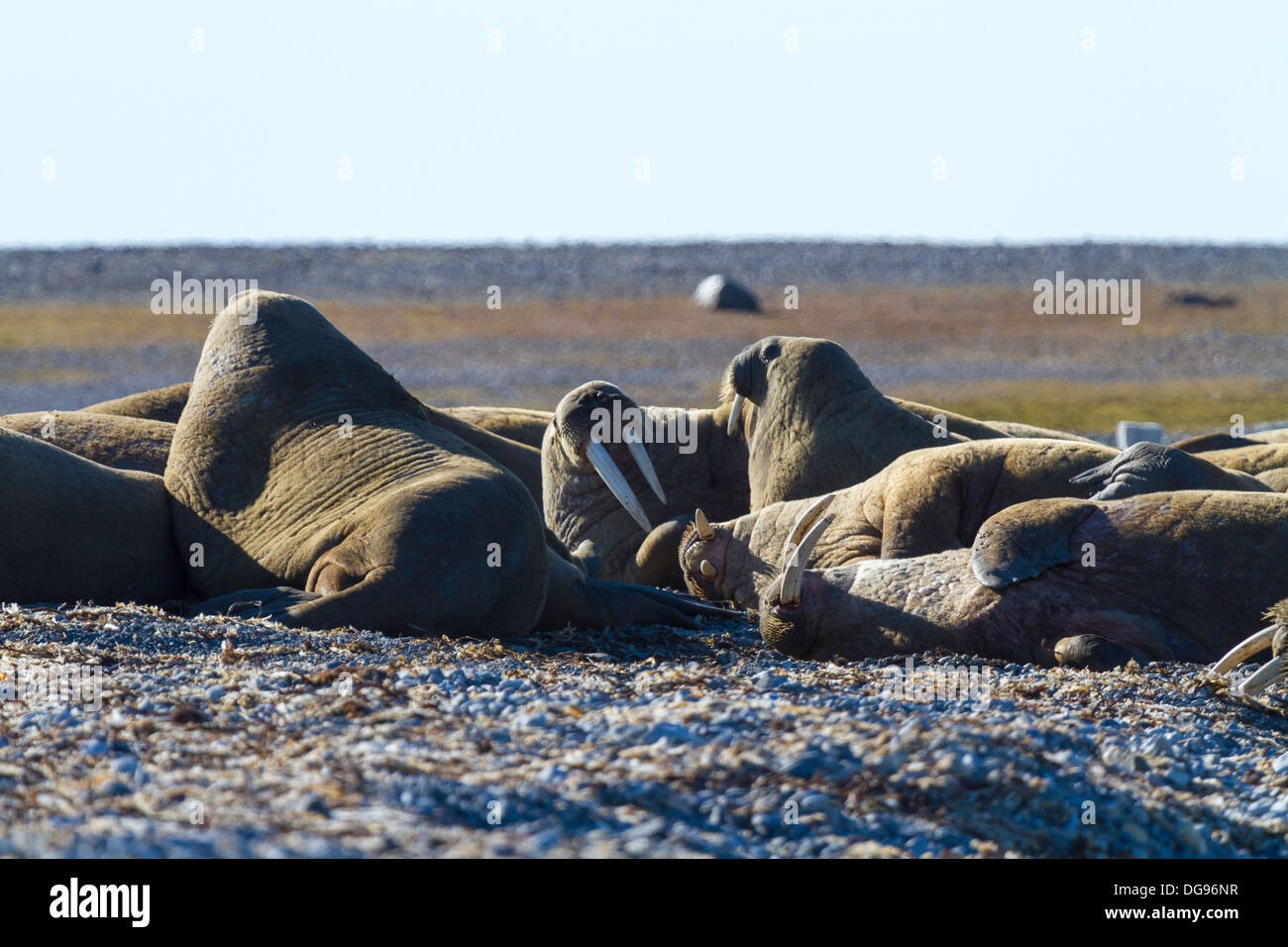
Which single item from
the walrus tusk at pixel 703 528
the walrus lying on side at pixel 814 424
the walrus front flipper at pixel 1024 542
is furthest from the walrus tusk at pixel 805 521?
the walrus front flipper at pixel 1024 542

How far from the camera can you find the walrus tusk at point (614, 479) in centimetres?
1056

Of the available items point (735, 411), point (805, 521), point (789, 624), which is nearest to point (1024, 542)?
point (789, 624)

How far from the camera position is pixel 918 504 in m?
9.14

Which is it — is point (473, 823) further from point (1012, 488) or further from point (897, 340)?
point (897, 340)

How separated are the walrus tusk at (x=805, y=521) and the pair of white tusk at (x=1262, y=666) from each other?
2.62m

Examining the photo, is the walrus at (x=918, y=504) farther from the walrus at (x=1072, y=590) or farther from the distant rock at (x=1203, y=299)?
the distant rock at (x=1203, y=299)

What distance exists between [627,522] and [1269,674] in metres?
6.05

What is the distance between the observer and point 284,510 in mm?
9117

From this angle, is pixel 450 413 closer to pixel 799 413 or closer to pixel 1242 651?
pixel 799 413

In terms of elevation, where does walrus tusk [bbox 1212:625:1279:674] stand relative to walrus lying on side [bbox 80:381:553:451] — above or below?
below

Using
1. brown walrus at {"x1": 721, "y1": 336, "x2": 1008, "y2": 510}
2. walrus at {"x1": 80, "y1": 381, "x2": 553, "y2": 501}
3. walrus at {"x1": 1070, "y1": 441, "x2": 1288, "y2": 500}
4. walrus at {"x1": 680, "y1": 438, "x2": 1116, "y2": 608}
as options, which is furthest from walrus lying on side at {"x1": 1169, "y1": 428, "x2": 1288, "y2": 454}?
walrus at {"x1": 80, "y1": 381, "x2": 553, "y2": 501}

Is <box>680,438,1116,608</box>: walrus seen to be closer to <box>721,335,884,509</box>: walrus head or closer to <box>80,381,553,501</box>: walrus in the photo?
<box>721,335,884,509</box>: walrus head

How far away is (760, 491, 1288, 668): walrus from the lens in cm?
743
